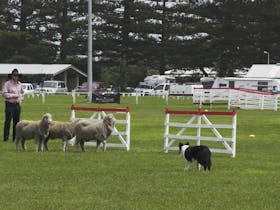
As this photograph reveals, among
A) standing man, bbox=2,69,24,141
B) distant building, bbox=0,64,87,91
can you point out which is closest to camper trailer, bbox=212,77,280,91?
distant building, bbox=0,64,87,91

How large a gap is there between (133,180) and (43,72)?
245 feet

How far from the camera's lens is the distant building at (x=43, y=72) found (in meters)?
85.4

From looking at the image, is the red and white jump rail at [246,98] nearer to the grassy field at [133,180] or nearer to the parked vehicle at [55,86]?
the grassy field at [133,180]

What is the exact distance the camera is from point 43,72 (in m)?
86.0

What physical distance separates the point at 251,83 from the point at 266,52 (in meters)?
23.6

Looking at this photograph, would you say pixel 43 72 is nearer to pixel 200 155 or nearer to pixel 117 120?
pixel 117 120

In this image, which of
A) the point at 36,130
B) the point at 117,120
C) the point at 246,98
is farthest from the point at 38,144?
the point at 246,98

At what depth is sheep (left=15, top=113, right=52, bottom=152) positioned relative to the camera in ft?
55.6

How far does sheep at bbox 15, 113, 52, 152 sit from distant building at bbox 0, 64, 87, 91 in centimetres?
6713

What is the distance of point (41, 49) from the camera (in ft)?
307

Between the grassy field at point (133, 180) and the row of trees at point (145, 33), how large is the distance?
232 feet

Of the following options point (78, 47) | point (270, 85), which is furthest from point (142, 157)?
point (78, 47)

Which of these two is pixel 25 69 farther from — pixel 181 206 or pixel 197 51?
Result: pixel 181 206

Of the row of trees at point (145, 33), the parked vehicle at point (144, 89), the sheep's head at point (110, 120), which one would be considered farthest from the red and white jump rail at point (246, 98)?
the row of trees at point (145, 33)
